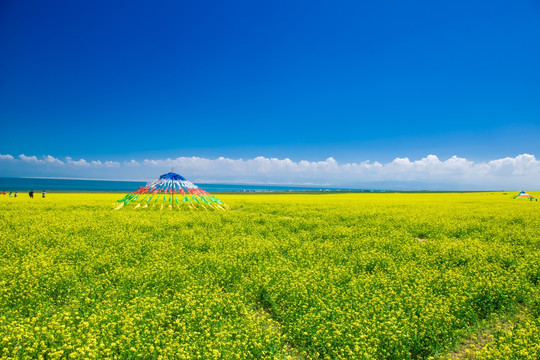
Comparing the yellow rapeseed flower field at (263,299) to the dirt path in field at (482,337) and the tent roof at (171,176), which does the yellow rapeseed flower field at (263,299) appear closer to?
the dirt path in field at (482,337)

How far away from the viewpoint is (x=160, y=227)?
1684cm

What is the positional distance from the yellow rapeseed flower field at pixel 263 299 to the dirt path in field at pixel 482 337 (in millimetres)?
36

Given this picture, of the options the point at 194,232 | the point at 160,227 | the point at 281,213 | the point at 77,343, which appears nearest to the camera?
the point at 77,343

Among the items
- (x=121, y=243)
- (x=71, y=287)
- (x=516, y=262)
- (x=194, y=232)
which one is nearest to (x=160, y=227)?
(x=194, y=232)

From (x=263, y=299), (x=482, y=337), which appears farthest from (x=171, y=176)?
(x=482, y=337)

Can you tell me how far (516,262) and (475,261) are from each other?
153 centimetres

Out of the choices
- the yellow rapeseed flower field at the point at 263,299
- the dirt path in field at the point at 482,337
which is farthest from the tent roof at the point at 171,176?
the dirt path in field at the point at 482,337

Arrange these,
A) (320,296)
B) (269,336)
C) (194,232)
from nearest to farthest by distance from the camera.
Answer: (269,336) → (320,296) → (194,232)

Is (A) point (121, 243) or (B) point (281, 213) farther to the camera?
(B) point (281, 213)

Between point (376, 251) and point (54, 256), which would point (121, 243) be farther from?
point (376, 251)

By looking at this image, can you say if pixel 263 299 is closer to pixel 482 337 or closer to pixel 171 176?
pixel 482 337

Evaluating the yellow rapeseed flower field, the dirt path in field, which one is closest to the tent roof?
the yellow rapeseed flower field

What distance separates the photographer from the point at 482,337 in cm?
627

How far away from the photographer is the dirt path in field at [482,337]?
551 centimetres
